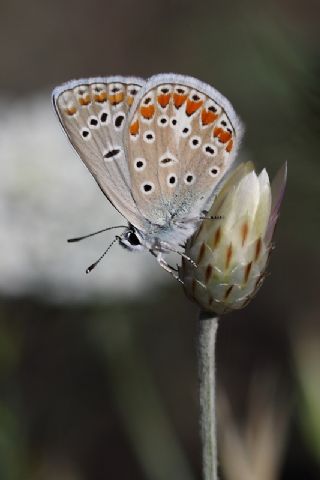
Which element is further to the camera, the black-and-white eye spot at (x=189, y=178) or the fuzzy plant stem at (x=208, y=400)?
the black-and-white eye spot at (x=189, y=178)

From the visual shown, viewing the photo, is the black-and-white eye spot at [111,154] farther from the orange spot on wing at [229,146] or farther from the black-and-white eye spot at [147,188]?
the orange spot on wing at [229,146]

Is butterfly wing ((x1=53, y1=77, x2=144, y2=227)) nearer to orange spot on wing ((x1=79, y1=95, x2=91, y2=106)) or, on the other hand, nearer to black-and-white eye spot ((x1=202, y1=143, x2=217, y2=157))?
orange spot on wing ((x1=79, y1=95, x2=91, y2=106))

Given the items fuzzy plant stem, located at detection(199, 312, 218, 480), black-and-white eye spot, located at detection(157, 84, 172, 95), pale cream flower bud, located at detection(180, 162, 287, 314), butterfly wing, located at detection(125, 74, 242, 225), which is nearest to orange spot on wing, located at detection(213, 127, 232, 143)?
butterfly wing, located at detection(125, 74, 242, 225)

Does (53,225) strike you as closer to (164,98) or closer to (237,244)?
(164,98)

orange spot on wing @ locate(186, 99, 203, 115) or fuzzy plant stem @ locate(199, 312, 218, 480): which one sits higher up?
orange spot on wing @ locate(186, 99, 203, 115)

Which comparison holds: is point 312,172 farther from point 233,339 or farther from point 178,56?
point 178,56

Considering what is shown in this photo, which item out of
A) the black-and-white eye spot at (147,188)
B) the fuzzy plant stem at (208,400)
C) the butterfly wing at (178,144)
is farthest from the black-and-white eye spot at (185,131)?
the fuzzy plant stem at (208,400)

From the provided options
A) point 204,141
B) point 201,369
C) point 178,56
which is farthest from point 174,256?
point 178,56
